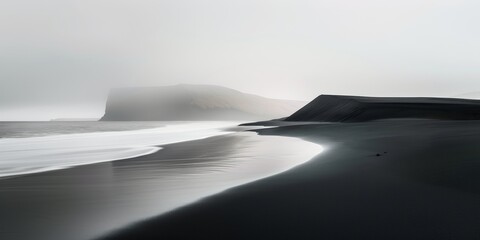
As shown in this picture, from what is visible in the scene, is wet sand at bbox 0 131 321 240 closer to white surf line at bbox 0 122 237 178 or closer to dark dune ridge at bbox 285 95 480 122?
white surf line at bbox 0 122 237 178

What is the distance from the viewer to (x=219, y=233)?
436 centimetres

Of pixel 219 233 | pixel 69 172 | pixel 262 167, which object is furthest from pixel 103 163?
pixel 219 233

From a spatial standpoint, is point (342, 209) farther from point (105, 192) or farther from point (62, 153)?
point (62, 153)

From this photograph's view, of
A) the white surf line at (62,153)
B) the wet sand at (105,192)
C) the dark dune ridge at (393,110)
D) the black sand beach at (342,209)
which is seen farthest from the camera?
the dark dune ridge at (393,110)

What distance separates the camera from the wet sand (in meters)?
5.01

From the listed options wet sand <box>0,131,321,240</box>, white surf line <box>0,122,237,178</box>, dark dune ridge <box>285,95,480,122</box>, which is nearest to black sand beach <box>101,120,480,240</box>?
wet sand <box>0,131,321,240</box>

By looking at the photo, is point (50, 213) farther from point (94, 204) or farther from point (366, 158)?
point (366, 158)

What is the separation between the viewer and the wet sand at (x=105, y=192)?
5.01 metres

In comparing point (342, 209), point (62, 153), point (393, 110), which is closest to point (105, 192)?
point (342, 209)

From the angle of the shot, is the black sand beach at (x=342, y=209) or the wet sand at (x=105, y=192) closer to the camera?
the black sand beach at (x=342, y=209)

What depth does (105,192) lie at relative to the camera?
7461mm

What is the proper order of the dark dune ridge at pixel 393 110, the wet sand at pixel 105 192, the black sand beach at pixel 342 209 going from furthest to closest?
the dark dune ridge at pixel 393 110 → the wet sand at pixel 105 192 → the black sand beach at pixel 342 209

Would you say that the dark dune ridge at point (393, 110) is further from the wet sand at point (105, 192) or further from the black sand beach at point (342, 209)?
the black sand beach at point (342, 209)

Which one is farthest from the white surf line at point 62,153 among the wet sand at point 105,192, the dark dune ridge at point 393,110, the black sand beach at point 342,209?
the dark dune ridge at point 393,110
